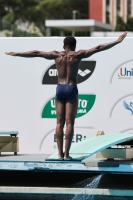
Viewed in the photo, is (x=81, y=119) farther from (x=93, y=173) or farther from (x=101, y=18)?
(x=101, y=18)

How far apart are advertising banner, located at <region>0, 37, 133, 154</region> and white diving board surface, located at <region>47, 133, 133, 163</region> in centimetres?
159

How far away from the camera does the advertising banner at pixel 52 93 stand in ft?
30.3

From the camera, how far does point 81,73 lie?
938 centimetres

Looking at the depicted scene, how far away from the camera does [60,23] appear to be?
50.3 metres

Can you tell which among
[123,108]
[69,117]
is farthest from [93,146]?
[123,108]

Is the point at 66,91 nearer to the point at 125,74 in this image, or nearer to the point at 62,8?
the point at 125,74

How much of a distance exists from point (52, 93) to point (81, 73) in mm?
519

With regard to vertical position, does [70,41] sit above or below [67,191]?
above

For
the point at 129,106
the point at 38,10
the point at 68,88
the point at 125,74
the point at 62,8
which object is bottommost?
the point at 38,10

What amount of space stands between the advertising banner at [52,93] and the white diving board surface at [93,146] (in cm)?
159

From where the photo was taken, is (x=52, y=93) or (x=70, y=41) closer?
(x=70, y=41)

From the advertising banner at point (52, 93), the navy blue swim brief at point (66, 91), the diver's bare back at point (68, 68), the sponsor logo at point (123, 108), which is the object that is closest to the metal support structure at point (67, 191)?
the navy blue swim brief at point (66, 91)

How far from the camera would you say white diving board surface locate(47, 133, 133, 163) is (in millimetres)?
6922

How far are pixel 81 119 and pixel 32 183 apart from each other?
1966mm
